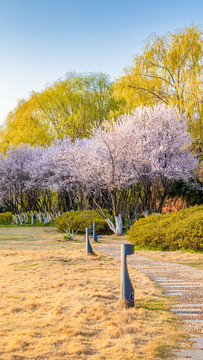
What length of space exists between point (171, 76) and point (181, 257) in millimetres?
12777

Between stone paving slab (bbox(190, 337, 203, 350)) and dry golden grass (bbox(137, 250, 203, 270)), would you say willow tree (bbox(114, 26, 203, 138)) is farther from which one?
stone paving slab (bbox(190, 337, 203, 350))

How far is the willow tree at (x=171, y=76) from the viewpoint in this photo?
1795 centimetres

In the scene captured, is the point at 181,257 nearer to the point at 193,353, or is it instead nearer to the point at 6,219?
the point at 193,353

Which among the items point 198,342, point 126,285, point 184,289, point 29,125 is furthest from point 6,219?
point 198,342

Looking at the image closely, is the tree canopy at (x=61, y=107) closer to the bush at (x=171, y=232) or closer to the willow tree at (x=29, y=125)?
the willow tree at (x=29, y=125)

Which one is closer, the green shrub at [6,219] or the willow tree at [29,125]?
the green shrub at [6,219]

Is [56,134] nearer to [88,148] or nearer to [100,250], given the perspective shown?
[88,148]

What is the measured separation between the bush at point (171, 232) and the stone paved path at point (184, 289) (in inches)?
60.9

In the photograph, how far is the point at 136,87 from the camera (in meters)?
19.8

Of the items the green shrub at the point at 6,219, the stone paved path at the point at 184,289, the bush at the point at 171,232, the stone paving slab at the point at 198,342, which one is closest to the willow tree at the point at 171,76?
the bush at the point at 171,232

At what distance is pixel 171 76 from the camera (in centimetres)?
1892

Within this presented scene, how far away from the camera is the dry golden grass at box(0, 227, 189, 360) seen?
3.18m

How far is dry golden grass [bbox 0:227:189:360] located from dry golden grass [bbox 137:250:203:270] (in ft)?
6.65

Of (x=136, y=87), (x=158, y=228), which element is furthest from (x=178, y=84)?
(x=158, y=228)
